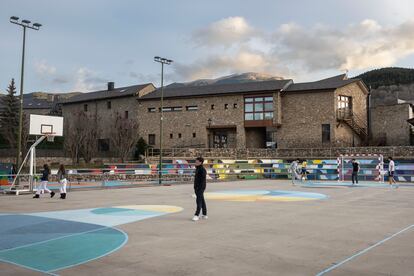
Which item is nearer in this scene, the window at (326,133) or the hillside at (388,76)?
the window at (326,133)

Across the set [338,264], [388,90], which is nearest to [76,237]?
[338,264]

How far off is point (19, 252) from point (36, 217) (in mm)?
4945

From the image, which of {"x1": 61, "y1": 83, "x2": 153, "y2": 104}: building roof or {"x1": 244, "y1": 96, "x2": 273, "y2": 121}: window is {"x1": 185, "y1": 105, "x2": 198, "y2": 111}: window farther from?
{"x1": 61, "y1": 83, "x2": 153, "y2": 104}: building roof

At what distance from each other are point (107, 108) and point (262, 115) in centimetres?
2206

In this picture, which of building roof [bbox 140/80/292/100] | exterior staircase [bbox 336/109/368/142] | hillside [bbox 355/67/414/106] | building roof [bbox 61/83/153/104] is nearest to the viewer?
exterior staircase [bbox 336/109/368/142]

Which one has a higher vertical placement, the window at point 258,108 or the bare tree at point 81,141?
the window at point 258,108

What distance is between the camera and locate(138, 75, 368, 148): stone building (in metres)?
45.7

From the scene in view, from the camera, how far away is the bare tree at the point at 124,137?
48.4 m

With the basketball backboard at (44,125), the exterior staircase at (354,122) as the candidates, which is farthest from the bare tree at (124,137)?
the basketball backboard at (44,125)

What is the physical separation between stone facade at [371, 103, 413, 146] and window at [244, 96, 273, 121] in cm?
1279

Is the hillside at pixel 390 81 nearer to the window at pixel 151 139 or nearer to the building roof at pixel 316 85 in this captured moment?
the building roof at pixel 316 85

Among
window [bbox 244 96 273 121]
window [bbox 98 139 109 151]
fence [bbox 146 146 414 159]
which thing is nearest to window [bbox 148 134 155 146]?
fence [bbox 146 146 414 159]

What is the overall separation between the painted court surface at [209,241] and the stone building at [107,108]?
40.4 metres

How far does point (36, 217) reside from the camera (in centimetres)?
1230
